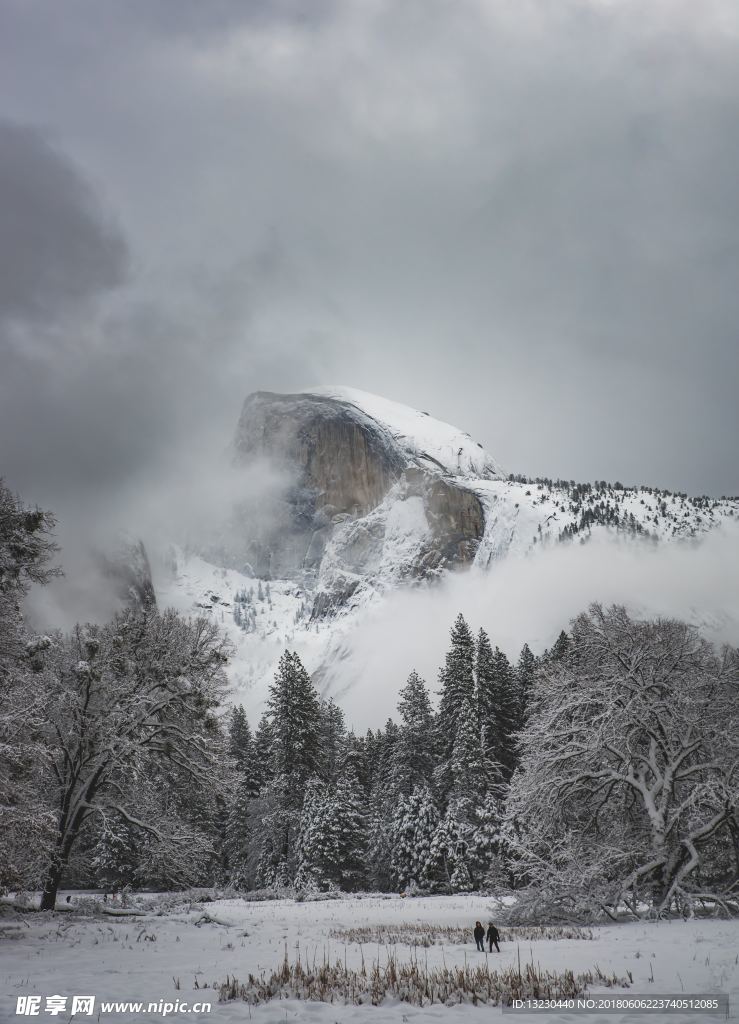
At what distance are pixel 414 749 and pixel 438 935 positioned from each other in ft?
88.3

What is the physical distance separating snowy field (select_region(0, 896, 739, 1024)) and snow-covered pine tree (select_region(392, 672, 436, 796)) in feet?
73.6

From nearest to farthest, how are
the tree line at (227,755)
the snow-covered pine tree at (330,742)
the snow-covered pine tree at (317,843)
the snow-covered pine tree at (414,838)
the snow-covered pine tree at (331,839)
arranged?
the tree line at (227,755) < the snow-covered pine tree at (317,843) < the snow-covered pine tree at (331,839) < the snow-covered pine tree at (414,838) < the snow-covered pine tree at (330,742)

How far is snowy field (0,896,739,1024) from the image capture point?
7465 mm

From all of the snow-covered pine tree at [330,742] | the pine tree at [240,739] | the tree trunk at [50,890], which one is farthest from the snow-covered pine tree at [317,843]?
the tree trunk at [50,890]

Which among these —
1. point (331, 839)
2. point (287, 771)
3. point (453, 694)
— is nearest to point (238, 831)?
point (287, 771)

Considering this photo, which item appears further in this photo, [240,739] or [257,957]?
[240,739]

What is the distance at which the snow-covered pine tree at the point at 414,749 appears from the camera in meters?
41.4

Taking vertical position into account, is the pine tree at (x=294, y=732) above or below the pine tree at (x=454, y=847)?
above

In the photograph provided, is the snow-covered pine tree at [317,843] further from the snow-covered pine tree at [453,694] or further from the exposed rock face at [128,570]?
the exposed rock face at [128,570]

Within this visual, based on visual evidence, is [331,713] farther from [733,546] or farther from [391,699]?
[733,546]

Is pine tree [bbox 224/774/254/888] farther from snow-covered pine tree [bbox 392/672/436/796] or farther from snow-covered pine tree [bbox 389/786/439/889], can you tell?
snow-covered pine tree [bbox 389/786/439/889]

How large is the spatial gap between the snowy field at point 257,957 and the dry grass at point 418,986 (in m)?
0.29

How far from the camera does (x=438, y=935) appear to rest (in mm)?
15492

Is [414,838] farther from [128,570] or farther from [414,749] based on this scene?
[128,570]
